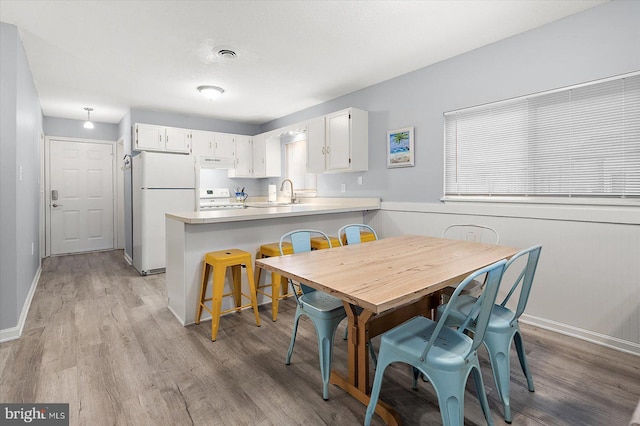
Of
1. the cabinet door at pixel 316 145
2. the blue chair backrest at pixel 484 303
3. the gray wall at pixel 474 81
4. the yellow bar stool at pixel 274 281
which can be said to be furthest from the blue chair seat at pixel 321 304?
the cabinet door at pixel 316 145

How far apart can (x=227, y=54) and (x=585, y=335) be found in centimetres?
389

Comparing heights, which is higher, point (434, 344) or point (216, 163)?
point (216, 163)

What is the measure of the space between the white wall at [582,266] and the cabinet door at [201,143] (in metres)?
4.40

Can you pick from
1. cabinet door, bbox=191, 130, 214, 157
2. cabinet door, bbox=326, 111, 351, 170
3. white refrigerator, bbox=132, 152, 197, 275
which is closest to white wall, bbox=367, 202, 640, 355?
cabinet door, bbox=326, 111, 351, 170

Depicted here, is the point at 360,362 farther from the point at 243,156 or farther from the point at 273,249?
the point at 243,156

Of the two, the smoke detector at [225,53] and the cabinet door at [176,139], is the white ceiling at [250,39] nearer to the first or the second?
the smoke detector at [225,53]

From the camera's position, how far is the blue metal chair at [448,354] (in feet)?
4.06

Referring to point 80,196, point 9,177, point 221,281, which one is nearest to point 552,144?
point 221,281

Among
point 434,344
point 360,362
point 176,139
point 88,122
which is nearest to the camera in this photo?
point 434,344

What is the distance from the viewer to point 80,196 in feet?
19.2

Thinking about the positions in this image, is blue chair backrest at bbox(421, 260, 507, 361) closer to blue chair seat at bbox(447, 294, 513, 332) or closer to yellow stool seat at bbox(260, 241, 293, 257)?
blue chair seat at bbox(447, 294, 513, 332)

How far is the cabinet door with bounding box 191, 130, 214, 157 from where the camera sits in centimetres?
541

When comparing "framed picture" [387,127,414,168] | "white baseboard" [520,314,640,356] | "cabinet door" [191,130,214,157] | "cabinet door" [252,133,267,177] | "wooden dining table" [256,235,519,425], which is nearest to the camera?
"wooden dining table" [256,235,519,425]

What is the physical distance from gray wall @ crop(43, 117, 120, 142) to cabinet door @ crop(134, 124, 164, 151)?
1.66 metres
